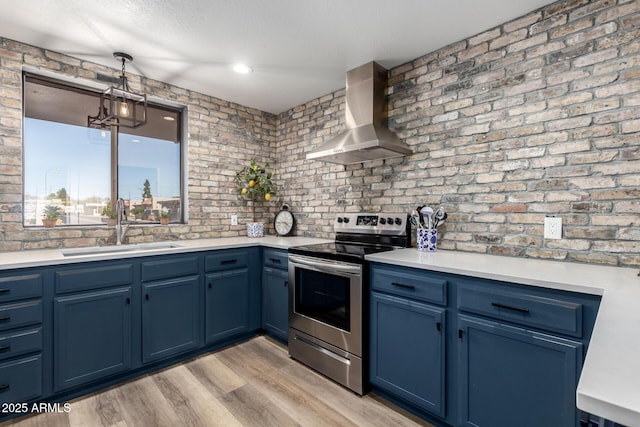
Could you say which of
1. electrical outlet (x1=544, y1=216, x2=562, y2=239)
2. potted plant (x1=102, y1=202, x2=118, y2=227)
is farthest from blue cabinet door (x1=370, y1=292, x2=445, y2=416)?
potted plant (x1=102, y1=202, x2=118, y2=227)

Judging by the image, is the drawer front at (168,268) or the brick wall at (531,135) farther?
the drawer front at (168,268)

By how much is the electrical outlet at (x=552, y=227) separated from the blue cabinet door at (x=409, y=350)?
845mm

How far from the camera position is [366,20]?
2.08 meters

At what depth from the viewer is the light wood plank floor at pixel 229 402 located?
1.88m

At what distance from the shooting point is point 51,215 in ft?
8.29

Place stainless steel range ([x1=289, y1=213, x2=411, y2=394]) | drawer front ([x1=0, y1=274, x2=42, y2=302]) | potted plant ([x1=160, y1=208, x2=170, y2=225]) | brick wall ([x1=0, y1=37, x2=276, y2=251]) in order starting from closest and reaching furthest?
drawer front ([x1=0, y1=274, x2=42, y2=302])
stainless steel range ([x1=289, y1=213, x2=411, y2=394])
brick wall ([x1=0, y1=37, x2=276, y2=251])
potted plant ([x1=160, y1=208, x2=170, y2=225])

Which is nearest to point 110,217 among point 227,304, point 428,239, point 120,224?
point 120,224

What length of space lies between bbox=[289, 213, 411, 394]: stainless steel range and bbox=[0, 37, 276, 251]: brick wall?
131 cm

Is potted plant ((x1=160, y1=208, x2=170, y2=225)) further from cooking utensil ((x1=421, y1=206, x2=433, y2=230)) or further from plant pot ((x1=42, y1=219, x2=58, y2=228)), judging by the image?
cooking utensil ((x1=421, y1=206, x2=433, y2=230))

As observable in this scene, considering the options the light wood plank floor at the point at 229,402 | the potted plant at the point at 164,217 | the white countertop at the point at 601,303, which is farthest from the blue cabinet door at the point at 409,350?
the potted plant at the point at 164,217

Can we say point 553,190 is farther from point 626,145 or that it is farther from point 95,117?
point 95,117

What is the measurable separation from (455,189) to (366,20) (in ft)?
4.35

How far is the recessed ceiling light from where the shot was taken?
2.70 m

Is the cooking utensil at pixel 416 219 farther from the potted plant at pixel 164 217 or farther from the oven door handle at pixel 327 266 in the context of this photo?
the potted plant at pixel 164 217
